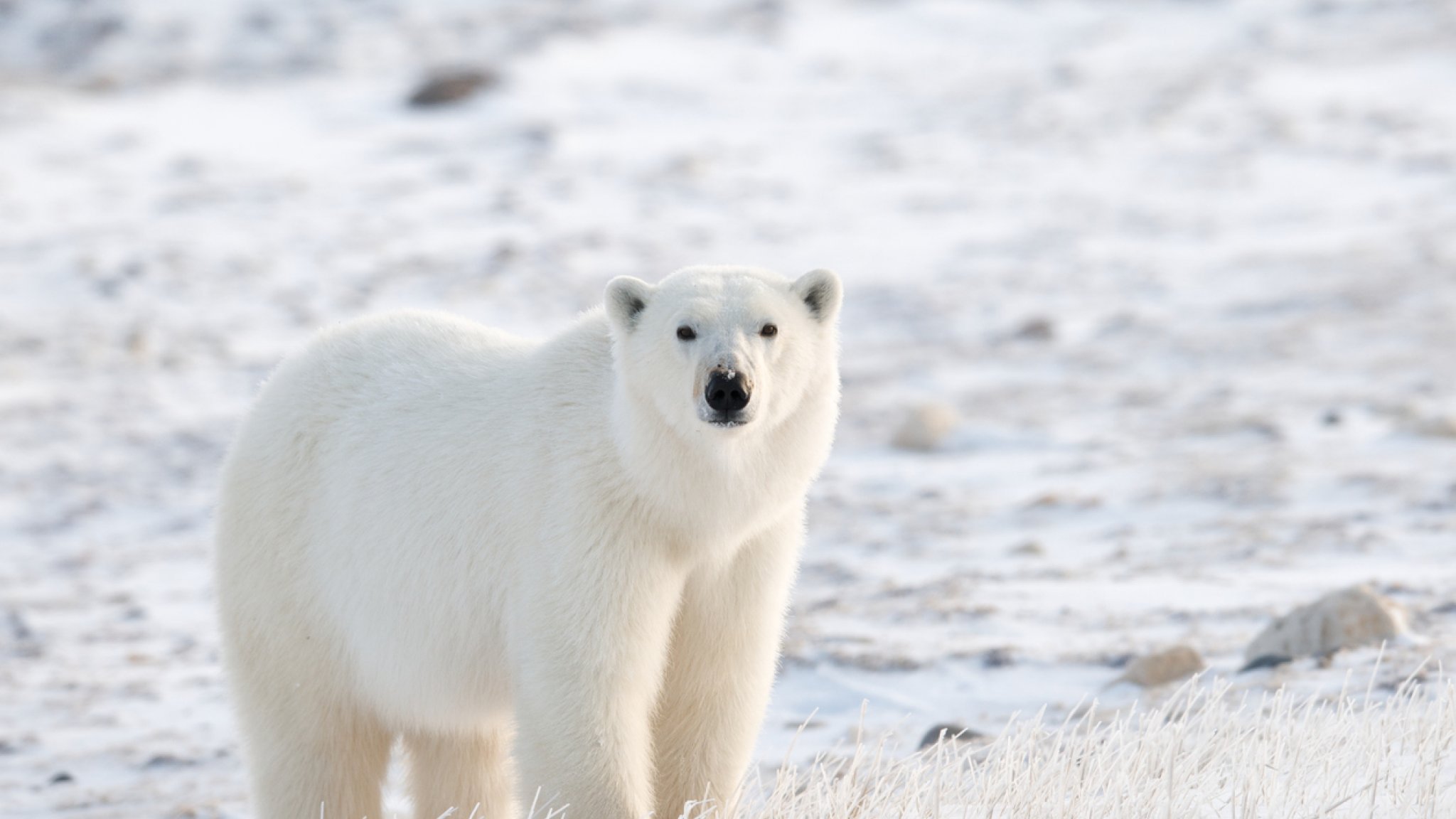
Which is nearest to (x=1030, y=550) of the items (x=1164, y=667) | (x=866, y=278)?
(x=1164, y=667)

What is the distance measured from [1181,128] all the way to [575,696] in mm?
13580

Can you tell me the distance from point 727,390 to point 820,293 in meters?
0.44

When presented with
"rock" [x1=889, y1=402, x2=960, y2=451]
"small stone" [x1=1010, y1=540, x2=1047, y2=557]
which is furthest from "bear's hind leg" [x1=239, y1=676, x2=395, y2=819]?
"rock" [x1=889, y1=402, x2=960, y2=451]

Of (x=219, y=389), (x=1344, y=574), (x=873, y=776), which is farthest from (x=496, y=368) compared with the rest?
(x=219, y=389)

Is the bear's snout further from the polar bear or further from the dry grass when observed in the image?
the dry grass

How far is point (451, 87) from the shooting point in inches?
636

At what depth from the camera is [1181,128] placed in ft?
49.8

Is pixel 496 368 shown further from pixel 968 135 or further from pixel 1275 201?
pixel 968 135

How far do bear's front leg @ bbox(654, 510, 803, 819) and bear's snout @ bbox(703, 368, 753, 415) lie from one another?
41 cm

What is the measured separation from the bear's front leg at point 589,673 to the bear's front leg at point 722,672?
155mm

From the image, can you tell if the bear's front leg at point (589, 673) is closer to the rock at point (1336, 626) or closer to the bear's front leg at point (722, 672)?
the bear's front leg at point (722, 672)

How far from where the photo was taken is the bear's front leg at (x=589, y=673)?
9.43ft

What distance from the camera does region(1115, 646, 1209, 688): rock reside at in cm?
441

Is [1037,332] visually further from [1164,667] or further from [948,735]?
[948,735]
